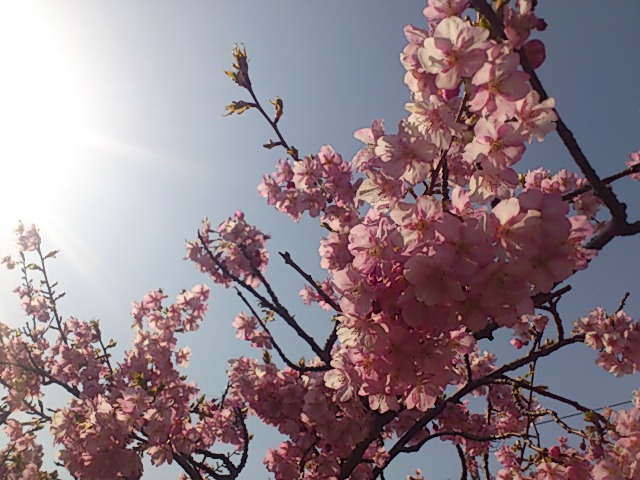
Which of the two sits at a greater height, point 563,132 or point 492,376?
point 492,376

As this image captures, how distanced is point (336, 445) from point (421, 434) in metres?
1.55

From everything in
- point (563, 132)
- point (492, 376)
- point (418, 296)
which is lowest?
point (418, 296)

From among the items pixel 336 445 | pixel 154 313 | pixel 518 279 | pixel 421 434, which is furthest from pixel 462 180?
pixel 154 313

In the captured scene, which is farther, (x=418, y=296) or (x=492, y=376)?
(x=492, y=376)

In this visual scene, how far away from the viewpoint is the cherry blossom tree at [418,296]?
1.43m

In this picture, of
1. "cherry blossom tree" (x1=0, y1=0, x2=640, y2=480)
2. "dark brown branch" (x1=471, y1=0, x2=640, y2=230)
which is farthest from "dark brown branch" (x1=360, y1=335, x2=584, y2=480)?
"dark brown branch" (x1=471, y1=0, x2=640, y2=230)

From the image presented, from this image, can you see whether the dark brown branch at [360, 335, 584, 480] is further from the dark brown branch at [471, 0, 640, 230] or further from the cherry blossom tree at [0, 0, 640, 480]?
the dark brown branch at [471, 0, 640, 230]

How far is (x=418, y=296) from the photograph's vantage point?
4.48 ft

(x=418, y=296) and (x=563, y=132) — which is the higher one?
(x=563, y=132)

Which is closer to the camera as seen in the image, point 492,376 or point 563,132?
point 563,132

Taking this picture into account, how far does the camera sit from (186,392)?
22.5 ft

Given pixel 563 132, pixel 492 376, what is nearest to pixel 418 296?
pixel 563 132

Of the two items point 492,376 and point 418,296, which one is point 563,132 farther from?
point 492,376

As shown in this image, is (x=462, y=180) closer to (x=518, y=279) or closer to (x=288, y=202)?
(x=518, y=279)
